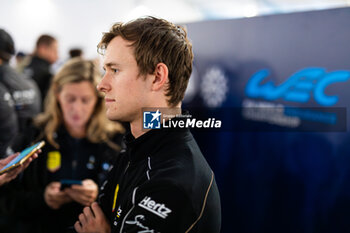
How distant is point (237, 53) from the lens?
2.29 meters

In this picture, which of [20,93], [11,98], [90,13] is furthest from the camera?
[90,13]

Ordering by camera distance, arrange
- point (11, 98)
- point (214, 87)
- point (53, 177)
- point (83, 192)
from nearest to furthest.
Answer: point (83, 192) → point (53, 177) → point (214, 87) → point (11, 98)

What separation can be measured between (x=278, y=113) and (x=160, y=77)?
108 cm

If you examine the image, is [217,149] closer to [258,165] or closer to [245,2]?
[258,165]

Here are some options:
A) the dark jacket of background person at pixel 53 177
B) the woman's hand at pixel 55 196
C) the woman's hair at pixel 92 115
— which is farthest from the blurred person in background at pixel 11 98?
the woman's hand at pixel 55 196

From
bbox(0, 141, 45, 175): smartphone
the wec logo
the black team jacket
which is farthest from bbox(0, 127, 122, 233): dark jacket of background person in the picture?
the wec logo

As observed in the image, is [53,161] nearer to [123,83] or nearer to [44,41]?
[123,83]

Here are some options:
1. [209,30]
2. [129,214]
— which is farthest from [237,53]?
[129,214]

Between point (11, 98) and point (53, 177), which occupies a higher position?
point (11, 98)

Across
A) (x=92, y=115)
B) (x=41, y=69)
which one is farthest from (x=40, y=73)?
(x=92, y=115)

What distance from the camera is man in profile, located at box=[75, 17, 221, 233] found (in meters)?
0.93

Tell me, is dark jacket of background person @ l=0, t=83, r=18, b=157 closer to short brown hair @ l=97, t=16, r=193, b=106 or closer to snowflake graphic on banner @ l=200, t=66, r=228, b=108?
snowflake graphic on banner @ l=200, t=66, r=228, b=108

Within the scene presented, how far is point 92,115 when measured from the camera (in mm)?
1972

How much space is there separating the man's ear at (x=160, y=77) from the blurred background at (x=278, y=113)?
3.24ft
